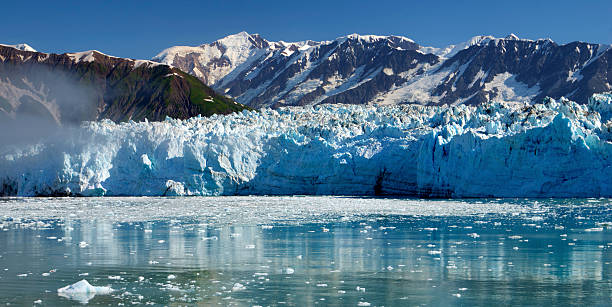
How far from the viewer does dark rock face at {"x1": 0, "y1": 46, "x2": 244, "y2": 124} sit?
13750cm

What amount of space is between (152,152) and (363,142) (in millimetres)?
14551

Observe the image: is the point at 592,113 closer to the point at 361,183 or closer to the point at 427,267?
the point at 361,183

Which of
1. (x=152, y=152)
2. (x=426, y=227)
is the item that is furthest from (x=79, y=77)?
(x=426, y=227)

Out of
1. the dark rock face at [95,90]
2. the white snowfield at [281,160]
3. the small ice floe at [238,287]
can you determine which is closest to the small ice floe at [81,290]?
the small ice floe at [238,287]

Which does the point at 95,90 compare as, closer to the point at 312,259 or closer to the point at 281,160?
the point at 281,160

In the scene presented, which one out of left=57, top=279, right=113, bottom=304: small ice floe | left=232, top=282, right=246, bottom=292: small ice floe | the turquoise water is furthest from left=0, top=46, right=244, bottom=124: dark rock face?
left=232, top=282, right=246, bottom=292: small ice floe

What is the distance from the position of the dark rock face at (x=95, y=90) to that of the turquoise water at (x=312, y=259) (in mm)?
111954

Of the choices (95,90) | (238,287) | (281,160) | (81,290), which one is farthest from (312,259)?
(95,90)

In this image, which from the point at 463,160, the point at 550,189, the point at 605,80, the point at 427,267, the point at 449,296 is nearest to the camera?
the point at 449,296

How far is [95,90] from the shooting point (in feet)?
480

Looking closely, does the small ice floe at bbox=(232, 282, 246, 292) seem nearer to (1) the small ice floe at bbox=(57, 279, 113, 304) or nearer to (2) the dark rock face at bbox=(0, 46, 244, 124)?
(1) the small ice floe at bbox=(57, 279, 113, 304)

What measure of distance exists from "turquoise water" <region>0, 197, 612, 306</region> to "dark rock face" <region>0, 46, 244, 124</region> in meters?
112

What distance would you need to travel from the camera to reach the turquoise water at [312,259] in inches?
462

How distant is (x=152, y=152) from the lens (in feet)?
154
